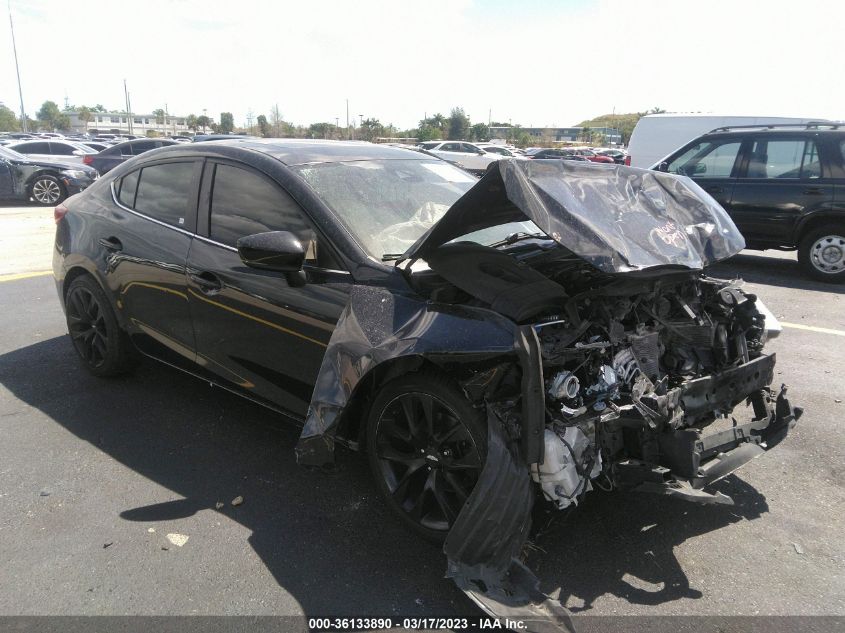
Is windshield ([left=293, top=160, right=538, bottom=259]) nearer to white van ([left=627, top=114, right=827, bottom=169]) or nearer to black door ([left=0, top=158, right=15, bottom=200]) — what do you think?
white van ([left=627, top=114, right=827, bottom=169])

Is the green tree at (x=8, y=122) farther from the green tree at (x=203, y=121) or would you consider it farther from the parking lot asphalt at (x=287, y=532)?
the parking lot asphalt at (x=287, y=532)

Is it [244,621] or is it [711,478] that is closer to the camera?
[244,621]

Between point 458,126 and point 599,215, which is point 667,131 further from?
point 458,126

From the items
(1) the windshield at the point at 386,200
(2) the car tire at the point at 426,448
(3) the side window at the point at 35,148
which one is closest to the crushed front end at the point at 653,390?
(2) the car tire at the point at 426,448

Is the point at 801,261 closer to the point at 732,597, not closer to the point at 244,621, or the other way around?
the point at 732,597

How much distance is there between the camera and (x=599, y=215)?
289cm

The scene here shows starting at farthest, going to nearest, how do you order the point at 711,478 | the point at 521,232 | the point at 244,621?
the point at 521,232 → the point at 711,478 → the point at 244,621

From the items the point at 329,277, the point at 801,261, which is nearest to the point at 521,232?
the point at 329,277

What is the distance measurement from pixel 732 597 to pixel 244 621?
1944 mm

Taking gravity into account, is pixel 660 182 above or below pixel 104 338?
above

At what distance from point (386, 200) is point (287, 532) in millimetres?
1836

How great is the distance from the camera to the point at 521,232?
362 cm

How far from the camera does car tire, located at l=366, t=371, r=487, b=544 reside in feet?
8.64

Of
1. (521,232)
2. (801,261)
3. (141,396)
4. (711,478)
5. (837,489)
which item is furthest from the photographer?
(801,261)
